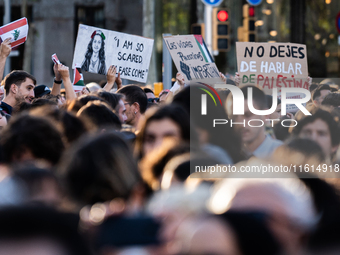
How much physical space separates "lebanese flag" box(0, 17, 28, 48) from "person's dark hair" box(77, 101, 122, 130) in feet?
11.4

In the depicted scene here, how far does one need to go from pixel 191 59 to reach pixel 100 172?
5909 millimetres

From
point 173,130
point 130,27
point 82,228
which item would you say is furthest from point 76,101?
point 130,27

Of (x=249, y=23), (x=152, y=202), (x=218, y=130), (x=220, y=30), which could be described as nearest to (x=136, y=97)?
(x=218, y=130)

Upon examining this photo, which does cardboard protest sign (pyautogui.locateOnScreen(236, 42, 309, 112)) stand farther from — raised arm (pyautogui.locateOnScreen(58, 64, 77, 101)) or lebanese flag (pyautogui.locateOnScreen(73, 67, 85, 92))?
raised arm (pyautogui.locateOnScreen(58, 64, 77, 101))

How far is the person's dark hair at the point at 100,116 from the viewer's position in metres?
3.52

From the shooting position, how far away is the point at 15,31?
674 centimetres

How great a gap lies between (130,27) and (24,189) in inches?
861

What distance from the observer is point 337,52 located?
19.7 meters

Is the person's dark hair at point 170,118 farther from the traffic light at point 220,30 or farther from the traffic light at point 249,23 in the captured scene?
the traffic light at point 249,23

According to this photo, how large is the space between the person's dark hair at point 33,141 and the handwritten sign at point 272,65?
5.21m

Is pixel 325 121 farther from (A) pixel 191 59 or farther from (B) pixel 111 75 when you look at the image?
(B) pixel 111 75

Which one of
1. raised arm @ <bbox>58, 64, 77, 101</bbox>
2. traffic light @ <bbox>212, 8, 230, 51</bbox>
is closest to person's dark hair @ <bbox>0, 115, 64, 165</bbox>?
raised arm @ <bbox>58, 64, 77, 101</bbox>

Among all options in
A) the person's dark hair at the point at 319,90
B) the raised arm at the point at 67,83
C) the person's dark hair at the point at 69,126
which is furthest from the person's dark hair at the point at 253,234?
the person's dark hair at the point at 319,90

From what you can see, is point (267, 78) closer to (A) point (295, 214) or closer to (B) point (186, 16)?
(A) point (295, 214)
